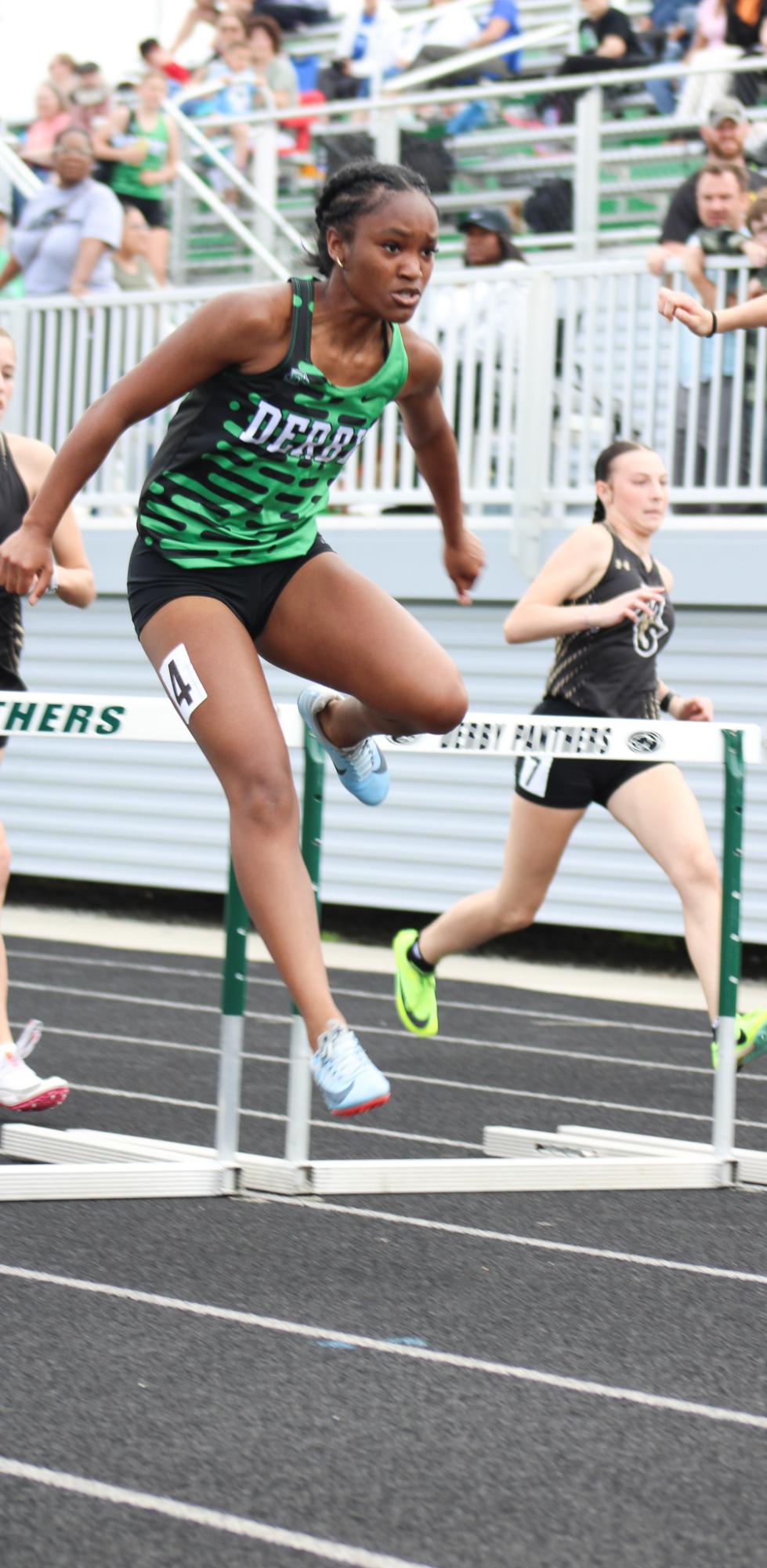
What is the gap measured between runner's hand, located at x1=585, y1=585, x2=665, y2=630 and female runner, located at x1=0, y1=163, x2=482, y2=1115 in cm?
194

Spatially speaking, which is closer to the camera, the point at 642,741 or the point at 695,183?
the point at 642,741

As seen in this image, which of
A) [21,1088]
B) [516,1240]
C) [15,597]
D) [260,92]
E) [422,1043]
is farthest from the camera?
[260,92]

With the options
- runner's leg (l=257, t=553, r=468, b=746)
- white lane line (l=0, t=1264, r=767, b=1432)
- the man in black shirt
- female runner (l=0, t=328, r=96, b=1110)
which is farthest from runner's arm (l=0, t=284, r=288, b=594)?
the man in black shirt

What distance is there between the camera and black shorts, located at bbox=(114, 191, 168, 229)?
45.1 feet

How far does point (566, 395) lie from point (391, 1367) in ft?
23.9

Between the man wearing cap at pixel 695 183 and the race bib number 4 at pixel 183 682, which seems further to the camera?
the man wearing cap at pixel 695 183

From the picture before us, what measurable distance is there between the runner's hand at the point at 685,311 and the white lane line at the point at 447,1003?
404 cm

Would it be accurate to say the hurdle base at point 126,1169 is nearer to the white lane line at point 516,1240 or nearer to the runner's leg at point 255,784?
the white lane line at point 516,1240

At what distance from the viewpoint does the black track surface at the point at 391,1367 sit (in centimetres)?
291

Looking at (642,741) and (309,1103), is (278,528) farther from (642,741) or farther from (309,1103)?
(309,1103)

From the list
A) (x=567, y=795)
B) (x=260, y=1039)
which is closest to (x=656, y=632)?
(x=567, y=795)

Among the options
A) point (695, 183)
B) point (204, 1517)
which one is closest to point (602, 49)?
point (695, 183)

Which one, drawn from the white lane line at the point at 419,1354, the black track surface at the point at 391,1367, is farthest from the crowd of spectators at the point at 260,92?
the white lane line at the point at 419,1354

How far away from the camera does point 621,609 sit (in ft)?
21.0
